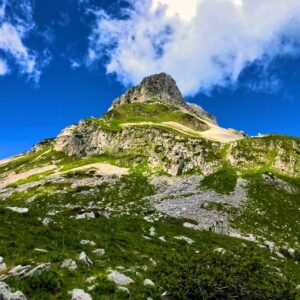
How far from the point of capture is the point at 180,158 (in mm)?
114562

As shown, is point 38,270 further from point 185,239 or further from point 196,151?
point 196,151

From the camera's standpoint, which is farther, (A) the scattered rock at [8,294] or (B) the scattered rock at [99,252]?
(B) the scattered rock at [99,252]

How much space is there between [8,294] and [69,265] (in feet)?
16.9

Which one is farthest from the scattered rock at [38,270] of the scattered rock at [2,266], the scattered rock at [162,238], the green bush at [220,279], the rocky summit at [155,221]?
the scattered rock at [162,238]

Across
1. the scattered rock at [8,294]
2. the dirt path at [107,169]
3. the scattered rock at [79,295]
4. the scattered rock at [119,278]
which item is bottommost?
the scattered rock at [8,294]

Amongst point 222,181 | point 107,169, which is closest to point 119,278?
point 222,181

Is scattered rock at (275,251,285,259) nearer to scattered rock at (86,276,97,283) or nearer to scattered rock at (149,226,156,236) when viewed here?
scattered rock at (149,226,156,236)

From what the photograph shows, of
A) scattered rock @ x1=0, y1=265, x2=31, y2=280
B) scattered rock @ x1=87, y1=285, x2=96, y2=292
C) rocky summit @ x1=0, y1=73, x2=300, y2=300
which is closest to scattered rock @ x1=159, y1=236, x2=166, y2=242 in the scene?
Answer: rocky summit @ x1=0, y1=73, x2=300, y2=300

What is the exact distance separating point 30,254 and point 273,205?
194 feet

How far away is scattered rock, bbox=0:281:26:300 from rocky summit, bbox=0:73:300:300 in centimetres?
4

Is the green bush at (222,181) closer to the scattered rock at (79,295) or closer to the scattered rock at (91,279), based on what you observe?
the scattered rock at (91,279)

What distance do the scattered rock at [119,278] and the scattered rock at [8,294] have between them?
507 centimetres

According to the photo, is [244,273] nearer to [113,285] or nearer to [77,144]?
[113,285]

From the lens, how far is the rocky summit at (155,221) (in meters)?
16.2
